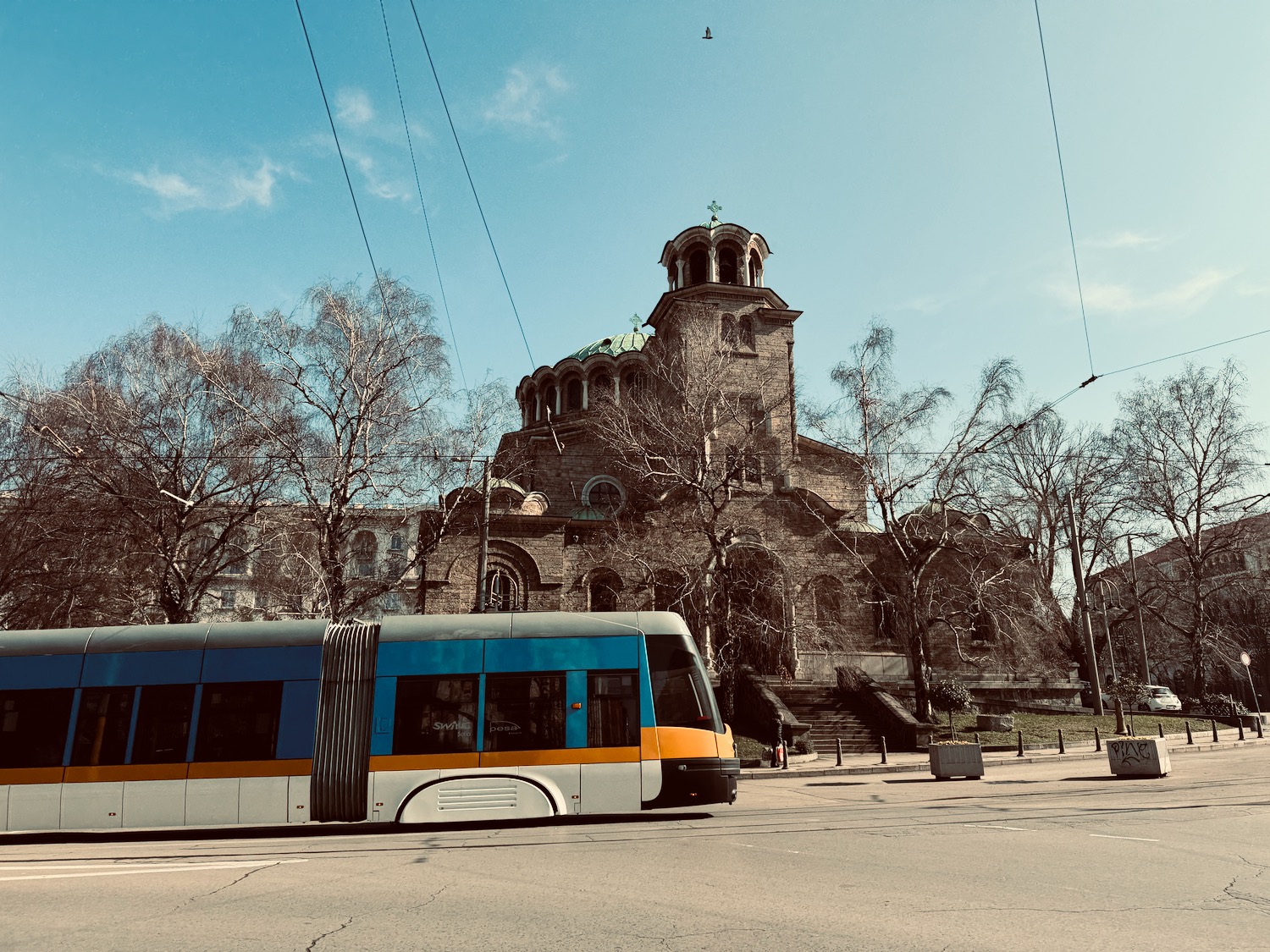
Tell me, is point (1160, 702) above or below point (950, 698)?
below

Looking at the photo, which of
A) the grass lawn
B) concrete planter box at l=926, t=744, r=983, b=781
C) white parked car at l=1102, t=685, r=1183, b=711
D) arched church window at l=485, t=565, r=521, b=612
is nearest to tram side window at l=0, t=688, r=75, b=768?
concrete planter box at l=926, t=744, r=983, b=781

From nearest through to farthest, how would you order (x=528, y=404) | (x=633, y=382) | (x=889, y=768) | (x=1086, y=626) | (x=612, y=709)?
1. (x=612, y=709)
2. (x=889, y=768)
3. (x=1086, y=626)
4. (x=633, y=382)
5. (x=528, y=404)

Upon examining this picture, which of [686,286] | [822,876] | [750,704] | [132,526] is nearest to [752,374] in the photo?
[686,286]

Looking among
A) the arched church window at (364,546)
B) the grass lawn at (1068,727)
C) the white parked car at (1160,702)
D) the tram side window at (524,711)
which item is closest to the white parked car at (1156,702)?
the white parked car at (1160,702)

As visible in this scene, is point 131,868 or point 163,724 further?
point 163,724

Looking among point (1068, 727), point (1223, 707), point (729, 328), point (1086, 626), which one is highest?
point (729, 328)

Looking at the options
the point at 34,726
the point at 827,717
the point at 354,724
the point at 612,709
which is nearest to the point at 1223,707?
the point at 827,717

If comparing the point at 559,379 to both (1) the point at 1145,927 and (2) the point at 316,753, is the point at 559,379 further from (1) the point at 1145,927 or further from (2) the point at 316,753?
(1) the point at 1145,927

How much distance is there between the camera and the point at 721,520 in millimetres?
27328

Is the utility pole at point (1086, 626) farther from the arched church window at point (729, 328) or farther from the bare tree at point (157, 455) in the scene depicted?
the bare tree at point (157, 455)

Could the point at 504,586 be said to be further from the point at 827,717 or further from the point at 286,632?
the point at 286,632

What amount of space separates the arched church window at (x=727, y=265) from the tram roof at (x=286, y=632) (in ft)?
83.5

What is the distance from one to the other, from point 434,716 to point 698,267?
27.2 metres

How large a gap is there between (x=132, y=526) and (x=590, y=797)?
16.1 metres
